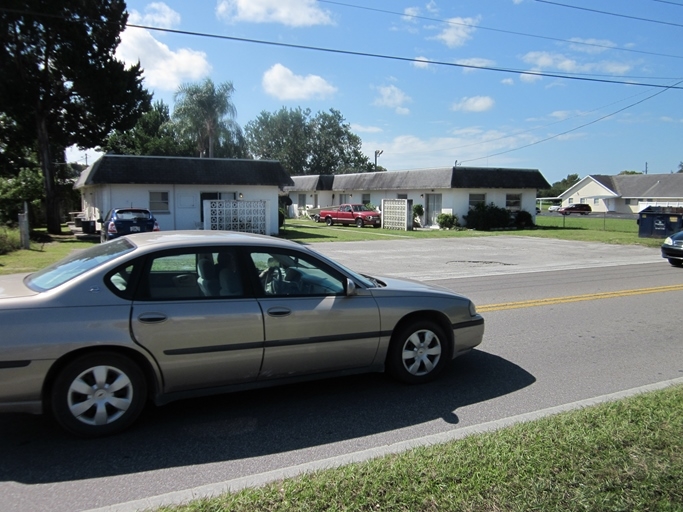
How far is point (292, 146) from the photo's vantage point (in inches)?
3408

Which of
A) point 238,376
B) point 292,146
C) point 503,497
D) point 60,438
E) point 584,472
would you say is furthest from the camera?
point 292,146

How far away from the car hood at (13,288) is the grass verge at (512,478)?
2.25 metres

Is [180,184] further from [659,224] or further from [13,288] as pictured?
[13,288]

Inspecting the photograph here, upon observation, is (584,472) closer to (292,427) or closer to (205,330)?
(292,427)

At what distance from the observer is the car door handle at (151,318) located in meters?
4.24

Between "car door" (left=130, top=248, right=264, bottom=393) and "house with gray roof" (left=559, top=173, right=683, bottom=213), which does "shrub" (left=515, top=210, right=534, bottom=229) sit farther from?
"house with gray roof" (left=559, top=173, right=683, bottom=213)

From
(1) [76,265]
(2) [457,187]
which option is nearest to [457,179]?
(2) [457,187]

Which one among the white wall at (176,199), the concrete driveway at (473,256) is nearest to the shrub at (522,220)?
the concrete driveway at (473,256)

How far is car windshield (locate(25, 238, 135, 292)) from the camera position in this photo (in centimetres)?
442

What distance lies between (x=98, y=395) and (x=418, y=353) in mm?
2895

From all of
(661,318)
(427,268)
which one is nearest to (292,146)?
(427,268)

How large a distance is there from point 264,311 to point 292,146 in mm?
84164

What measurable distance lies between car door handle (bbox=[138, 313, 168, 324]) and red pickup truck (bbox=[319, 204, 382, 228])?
34.4 m

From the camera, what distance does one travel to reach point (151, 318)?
4266mm
